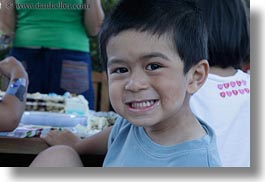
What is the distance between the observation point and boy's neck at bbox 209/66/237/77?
1133 mm

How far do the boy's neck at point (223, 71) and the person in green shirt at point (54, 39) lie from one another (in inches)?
11.5

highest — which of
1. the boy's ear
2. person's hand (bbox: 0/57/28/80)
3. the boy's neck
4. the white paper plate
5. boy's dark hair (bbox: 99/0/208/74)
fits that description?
boy's dark hair (bbox: 99/0/208/74)

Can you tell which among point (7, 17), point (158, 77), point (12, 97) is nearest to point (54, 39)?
point (7, 17)

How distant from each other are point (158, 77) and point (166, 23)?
0.10 metres

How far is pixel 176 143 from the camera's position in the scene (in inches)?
38.1

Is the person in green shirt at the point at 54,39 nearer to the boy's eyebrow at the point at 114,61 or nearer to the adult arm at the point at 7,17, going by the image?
Result: the adult arm at the point at 7,17

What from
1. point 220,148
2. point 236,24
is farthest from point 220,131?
point 236,24

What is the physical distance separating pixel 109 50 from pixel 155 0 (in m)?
0.13

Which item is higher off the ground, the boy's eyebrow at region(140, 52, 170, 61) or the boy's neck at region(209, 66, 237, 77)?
the boy's eyebrow at region(140, 52, 170, 61)

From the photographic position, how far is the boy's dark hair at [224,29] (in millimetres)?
1119

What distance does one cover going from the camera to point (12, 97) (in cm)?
114

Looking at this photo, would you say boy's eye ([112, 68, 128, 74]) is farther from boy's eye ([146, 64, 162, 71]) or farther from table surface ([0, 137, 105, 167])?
table surface ([0, 137, 105, 167])

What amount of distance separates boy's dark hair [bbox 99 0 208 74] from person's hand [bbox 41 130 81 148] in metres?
0.23

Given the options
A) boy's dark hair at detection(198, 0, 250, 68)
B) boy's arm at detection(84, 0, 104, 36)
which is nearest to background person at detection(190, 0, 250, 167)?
boy's dark hair at detection(198, 0, 250, 68)
